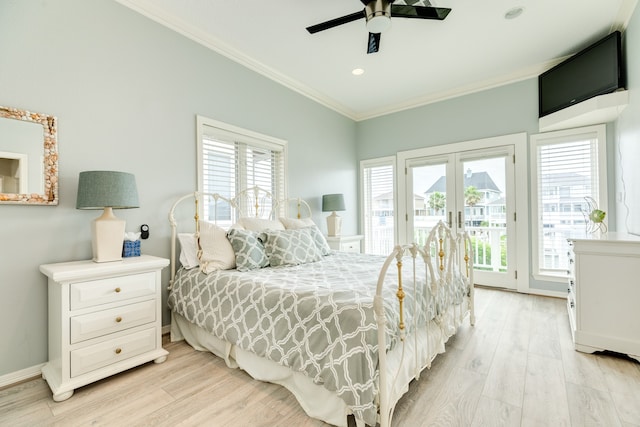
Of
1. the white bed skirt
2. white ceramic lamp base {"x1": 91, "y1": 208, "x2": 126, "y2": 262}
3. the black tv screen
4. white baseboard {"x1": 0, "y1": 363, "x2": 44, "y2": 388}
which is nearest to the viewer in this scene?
the white bed skirt

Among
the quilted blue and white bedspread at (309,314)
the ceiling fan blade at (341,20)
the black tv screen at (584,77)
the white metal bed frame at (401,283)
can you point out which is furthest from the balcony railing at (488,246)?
the ceiling fan blade at (341,20)

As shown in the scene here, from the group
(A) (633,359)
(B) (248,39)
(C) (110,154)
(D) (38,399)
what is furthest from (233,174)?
(A) (633,359)

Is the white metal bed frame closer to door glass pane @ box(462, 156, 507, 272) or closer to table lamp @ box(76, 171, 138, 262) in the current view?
table lamp @ box(76, 171, 138, 262)

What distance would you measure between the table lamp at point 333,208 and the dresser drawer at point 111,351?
103 inches

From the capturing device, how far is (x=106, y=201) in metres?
1.85

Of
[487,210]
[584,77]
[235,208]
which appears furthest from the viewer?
[487,210]

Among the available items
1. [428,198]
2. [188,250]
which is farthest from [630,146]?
[188,250]

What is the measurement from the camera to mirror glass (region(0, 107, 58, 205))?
178cm

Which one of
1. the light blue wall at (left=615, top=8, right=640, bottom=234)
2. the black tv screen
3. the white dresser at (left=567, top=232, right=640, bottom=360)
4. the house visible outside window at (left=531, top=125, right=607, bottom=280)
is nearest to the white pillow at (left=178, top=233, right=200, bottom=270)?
the white dresser at (left=567, top=232, right=640, bottom=360)

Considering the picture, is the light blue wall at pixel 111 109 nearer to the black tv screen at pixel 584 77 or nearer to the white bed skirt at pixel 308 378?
the black tv screen at pixel 584 77

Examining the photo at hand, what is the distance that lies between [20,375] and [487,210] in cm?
491

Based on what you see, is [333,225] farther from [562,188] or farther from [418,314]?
[562,188]

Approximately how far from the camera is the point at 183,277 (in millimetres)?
2375

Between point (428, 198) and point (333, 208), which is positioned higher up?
point (428, 198)
